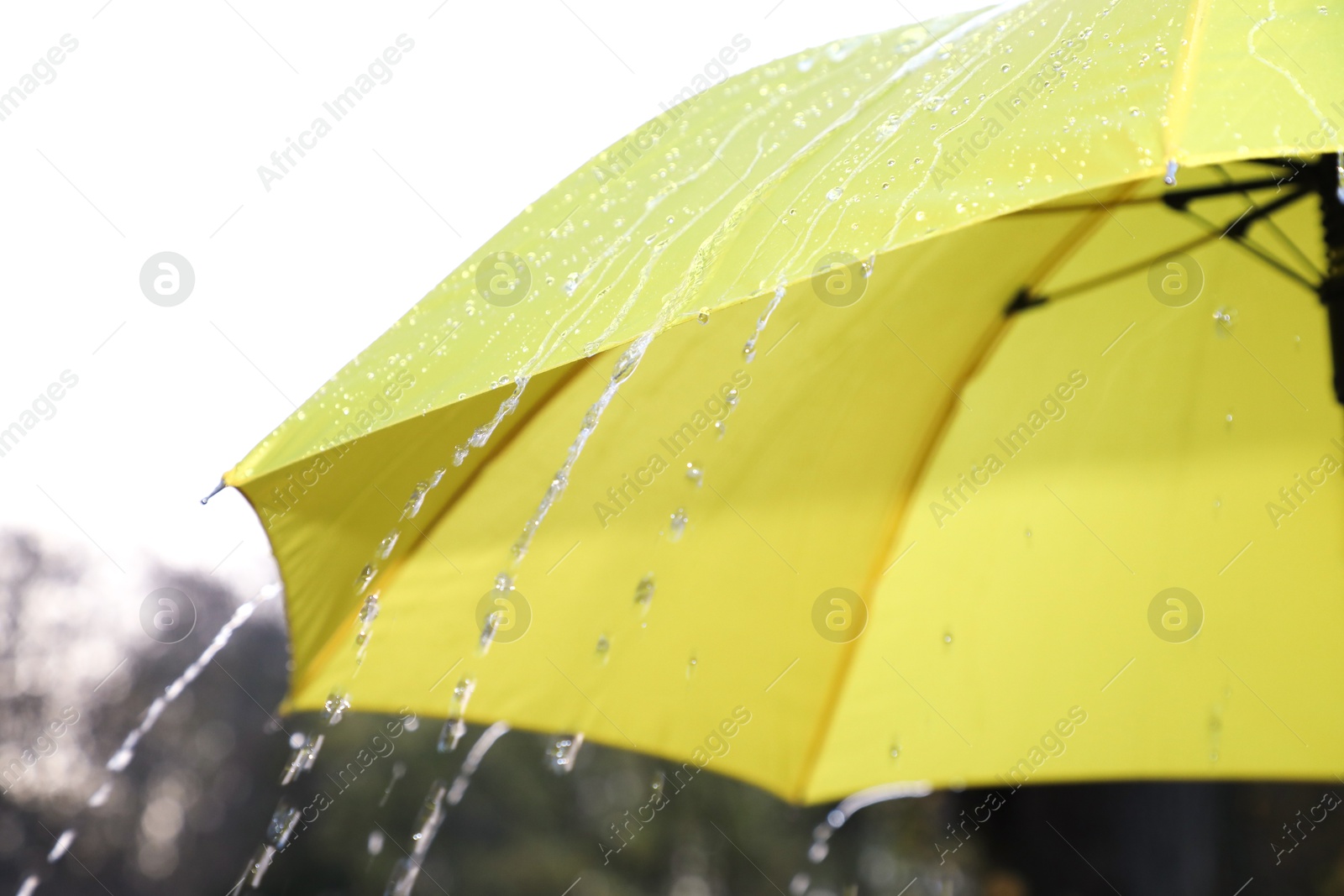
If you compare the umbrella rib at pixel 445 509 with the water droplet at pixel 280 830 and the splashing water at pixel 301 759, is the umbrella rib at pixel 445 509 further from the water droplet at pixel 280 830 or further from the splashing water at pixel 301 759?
the water droplet at pixel 280 830

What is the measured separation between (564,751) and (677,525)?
1.59 feet

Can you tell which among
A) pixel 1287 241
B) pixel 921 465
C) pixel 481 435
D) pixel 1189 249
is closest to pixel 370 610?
pixel 481 435

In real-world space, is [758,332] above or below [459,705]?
above

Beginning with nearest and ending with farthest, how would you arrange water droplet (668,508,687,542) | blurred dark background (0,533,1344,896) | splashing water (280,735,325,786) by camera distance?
1. splashing water (280,735,325,786)
2. water droplet (668,508,687,542)
3. blurred dark background (0,533,1344,896)

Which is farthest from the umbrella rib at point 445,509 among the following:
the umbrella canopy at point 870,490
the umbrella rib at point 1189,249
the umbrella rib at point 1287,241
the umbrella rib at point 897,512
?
the umbrella rib at point 1287,241

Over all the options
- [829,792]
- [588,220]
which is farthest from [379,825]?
[588,220]

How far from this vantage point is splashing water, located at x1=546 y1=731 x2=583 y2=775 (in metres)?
1.72

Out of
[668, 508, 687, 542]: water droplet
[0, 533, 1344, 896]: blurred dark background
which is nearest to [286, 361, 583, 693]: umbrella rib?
[668, 508, 687, 542]: water droplet

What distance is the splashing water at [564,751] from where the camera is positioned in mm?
1720

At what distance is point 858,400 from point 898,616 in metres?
0.52

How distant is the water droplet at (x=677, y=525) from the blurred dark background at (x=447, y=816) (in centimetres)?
104

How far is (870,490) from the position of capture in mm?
2031

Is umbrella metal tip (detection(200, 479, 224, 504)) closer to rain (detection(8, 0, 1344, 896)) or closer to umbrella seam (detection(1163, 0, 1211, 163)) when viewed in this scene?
rain (detection(8, 0, 1344, 896))

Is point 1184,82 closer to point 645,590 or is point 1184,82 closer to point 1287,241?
point 1287,241
